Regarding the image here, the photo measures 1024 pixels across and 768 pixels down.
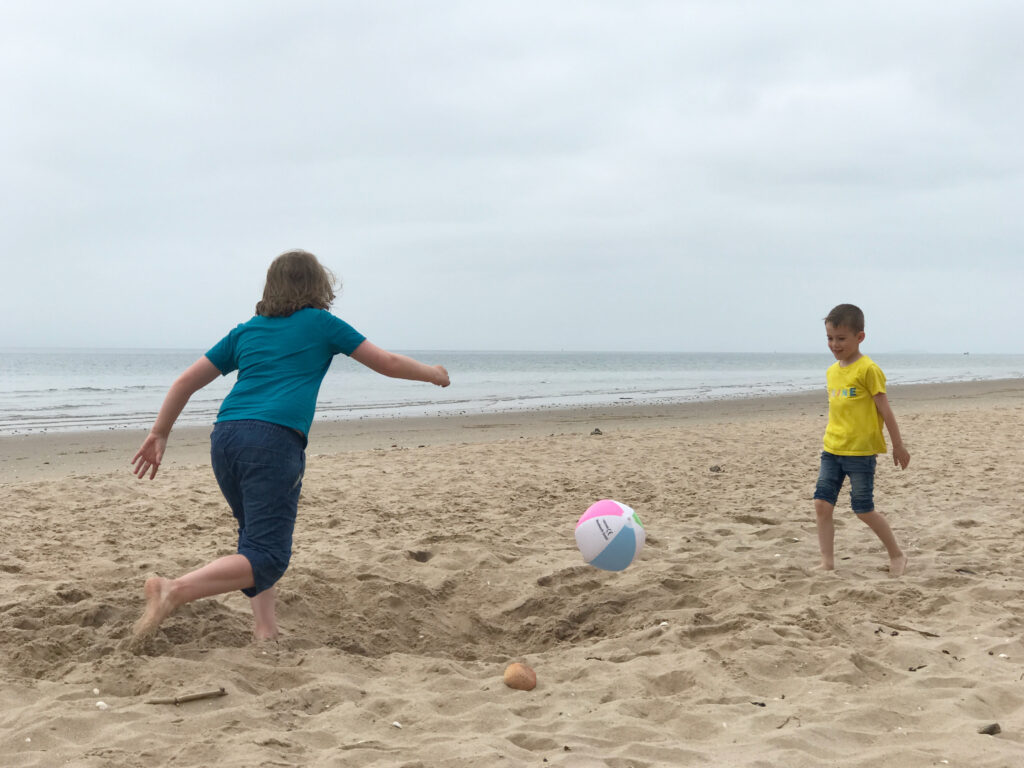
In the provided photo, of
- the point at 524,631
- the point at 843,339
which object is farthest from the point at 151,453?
the point at 843,339

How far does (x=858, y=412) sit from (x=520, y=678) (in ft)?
9.62

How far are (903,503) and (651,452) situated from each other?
3.76 metres

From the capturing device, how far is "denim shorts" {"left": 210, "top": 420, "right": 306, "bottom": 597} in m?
3.53

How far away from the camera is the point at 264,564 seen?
11.6 ft

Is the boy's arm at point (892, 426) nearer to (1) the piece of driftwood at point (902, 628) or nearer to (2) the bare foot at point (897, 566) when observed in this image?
(2) the bare foot at point (897, 566)

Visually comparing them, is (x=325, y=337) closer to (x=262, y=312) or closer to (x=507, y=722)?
(x=262, y=312)

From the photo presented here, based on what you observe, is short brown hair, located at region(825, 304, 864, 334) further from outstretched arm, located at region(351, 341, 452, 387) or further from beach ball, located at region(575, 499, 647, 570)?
outstretched arm, located at region(351, 341, 452, 387)

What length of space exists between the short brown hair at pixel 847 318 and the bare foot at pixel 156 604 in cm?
399

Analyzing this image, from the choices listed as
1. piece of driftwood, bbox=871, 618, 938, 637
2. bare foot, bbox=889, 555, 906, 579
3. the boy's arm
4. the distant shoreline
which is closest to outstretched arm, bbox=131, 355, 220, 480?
piece of driftwood, bbox=871, 618, 938, 637

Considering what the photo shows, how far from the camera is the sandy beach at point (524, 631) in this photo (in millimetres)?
2842

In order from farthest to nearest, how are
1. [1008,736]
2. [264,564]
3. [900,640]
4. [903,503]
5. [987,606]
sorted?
[903,503] < [987,606] < [900,640] < [264,564] < [1008,736]

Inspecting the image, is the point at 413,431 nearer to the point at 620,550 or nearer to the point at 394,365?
the point at 620,550

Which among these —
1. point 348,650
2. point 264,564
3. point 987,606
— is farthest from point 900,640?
point 264,564

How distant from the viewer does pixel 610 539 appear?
4645 mm
